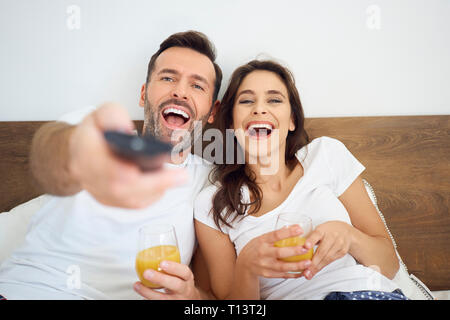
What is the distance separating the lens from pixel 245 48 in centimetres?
147

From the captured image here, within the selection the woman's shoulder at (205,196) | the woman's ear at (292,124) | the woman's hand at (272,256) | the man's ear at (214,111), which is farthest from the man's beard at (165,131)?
the woman's hand at (272,256)

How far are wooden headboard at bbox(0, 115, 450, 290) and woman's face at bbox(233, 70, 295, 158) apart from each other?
338 millimetres

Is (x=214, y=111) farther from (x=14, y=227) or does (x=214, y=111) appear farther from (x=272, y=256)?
(x=14, y=227)

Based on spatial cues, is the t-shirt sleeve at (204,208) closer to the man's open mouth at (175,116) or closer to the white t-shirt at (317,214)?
the white t-shirt at (317,214)

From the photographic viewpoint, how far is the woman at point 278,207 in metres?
0.88

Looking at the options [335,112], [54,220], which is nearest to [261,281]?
[54,220]

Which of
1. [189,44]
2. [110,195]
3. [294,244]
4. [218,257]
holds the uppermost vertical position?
[189,44]

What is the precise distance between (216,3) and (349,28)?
29.3 inches

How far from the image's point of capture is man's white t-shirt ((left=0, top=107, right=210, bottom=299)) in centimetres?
93

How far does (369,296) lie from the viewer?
2.78 feet

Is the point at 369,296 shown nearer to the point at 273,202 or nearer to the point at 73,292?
the point at 273,202

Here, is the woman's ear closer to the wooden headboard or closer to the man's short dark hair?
the wooden headboard

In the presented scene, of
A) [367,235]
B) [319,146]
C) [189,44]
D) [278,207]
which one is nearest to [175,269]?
[278,207]

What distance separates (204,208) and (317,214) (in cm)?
45
